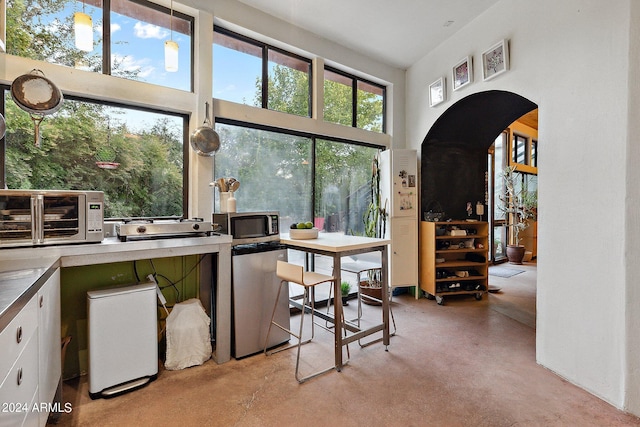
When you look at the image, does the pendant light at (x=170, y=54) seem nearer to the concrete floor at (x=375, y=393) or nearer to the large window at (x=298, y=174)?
the large window at (x=298, y=174)

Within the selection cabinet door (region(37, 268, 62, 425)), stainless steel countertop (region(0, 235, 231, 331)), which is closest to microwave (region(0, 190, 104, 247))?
stainless steel countertop (region(0, 235, 231, 331))

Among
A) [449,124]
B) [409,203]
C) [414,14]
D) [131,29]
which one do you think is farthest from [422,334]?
[131,29]

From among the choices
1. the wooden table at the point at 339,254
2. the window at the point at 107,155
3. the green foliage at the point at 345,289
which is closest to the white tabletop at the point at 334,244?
the wooden table at the point at 339,254

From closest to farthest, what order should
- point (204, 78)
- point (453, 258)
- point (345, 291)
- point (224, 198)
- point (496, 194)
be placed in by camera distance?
1. point (224, 198)
2. point (204, 78)
3. point (345, 291)
4. point (453, 258)
5. point (496, 194)

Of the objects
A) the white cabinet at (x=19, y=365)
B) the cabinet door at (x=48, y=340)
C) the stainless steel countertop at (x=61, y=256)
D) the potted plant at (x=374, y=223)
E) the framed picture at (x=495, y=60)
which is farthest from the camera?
the potted plant at (x=374, y=223)

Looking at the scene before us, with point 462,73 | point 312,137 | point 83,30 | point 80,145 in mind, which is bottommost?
point 80,145

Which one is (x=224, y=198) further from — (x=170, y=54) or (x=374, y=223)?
(x=374, y=223)

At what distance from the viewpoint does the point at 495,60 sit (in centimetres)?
306

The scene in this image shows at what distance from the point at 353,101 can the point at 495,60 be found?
1.76 meters

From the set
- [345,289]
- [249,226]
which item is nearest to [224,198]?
[249,226]

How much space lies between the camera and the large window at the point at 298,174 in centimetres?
334

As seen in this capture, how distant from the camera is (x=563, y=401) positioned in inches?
81.8

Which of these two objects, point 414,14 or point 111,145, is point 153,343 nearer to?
point 111,145

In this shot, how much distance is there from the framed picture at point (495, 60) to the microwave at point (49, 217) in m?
3.51
